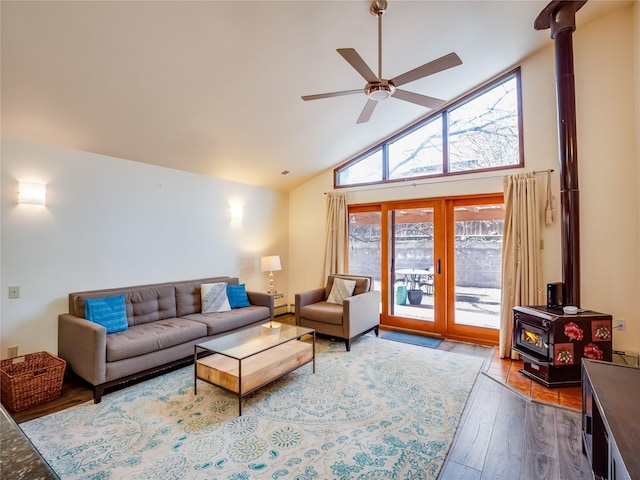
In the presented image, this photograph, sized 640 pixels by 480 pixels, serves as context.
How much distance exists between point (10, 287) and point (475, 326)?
536cm

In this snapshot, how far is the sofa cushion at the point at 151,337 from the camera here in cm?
291

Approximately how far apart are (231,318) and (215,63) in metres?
2.84

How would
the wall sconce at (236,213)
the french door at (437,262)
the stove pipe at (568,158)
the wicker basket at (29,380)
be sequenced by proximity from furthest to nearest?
the wall sconce at (236,213)
the french door at (437,262)
the stove pipe at (568,158)
the wicker basket at (29,380)

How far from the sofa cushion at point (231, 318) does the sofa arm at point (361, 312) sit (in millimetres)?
1220

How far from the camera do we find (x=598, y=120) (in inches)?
139

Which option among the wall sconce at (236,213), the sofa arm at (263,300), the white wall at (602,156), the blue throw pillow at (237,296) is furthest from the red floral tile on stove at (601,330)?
the wall sconce at (236,213)

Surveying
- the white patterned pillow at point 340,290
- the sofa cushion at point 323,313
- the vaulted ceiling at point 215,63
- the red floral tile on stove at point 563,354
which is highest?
the vaulted ceiling at point 215,63

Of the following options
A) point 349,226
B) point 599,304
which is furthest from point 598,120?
point 349,226

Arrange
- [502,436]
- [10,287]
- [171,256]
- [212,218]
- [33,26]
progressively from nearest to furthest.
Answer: [33,26], [502,436], [10,287], [171,256], [212,218]

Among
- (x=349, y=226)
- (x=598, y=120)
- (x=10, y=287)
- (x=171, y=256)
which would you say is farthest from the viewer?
(x=349, y=226)

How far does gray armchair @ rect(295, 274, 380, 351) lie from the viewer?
4066 millimetres

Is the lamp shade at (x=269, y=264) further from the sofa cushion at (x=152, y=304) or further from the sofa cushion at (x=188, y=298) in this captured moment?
the sofa cushion at (x=152, y=304)

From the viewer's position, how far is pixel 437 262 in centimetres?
465

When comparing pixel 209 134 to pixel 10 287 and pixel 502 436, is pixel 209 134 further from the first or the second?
pixel 502 436
